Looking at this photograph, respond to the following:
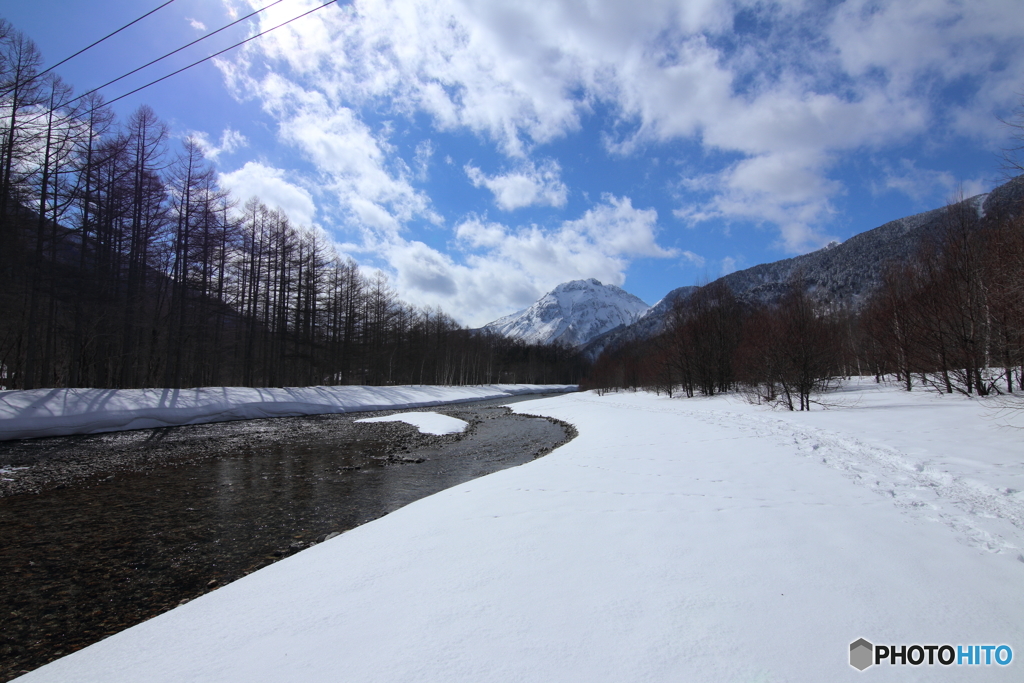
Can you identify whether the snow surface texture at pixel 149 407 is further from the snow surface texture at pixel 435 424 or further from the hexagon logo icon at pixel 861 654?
the hexagon logo icon at pixel 861 654

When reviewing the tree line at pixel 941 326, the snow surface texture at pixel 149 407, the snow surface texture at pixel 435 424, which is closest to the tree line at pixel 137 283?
the snow surface texture at pixel 149 407

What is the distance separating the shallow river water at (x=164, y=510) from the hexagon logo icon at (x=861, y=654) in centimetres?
560

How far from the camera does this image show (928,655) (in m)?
2.48

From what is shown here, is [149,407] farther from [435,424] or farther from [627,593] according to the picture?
[627,593]

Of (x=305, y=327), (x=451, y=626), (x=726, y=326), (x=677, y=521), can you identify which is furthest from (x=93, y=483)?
(x=726, y=326)

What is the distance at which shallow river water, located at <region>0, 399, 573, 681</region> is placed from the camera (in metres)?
4.23

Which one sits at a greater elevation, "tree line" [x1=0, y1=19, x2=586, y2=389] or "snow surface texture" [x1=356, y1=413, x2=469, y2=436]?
"tree line" [x1=0, y1=19, x2=586, y2=389]

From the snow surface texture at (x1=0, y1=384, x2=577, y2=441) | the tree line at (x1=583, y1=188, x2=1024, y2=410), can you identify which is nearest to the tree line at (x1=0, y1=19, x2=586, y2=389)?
the snow surface texture at (x1=0, y1=384, x2=577, y2=441)

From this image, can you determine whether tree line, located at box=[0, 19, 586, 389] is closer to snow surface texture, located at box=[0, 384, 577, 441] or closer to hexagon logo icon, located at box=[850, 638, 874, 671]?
snow surface texture, located at box=[0, 384, 577, 441]

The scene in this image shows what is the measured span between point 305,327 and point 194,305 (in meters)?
10.1

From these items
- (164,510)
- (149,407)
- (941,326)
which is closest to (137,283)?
(149,407)

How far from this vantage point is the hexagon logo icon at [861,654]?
236cm

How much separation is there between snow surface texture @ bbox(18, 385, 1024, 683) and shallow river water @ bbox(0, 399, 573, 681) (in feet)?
4.39

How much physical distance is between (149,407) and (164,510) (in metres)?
17.0
